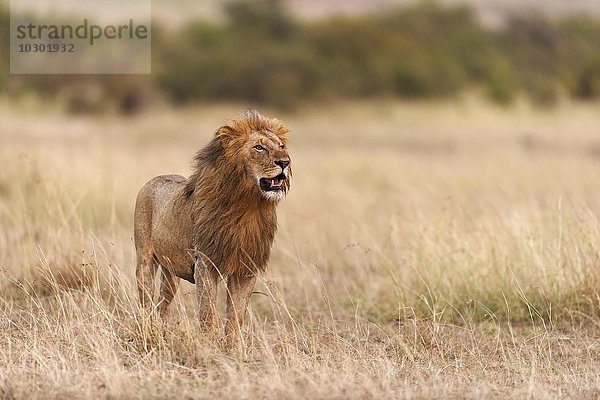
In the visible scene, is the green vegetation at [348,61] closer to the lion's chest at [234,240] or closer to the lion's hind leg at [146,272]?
the lion's hind leg at [146,272]

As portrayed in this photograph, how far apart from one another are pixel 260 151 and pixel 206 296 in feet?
3.05

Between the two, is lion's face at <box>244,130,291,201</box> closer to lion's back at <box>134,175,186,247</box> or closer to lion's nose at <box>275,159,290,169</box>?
lion's nose at <box>275,159,290,169</box>

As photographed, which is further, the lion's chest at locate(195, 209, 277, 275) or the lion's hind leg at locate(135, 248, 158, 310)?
the lion's hind leg at locate(135, 248, 158, 310)

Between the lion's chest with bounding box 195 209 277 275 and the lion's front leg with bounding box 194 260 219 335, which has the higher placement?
the lion's chest with bounding box 195 209 277 275

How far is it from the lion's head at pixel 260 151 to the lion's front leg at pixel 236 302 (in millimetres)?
613

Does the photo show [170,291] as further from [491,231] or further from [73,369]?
[491,231]

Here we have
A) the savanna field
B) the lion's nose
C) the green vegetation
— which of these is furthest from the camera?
the green vegetation

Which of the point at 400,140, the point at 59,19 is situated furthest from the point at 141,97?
the point at 400,140

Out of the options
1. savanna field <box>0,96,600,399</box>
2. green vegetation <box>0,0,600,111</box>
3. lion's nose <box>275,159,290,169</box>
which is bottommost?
savanna field <box>0,96,600,399</box>

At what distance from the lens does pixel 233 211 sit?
637 centimetres

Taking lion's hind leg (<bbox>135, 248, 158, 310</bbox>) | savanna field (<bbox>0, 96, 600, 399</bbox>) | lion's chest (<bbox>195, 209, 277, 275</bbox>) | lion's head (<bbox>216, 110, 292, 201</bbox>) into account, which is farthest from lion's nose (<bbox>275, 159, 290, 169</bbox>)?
lion's hind leg (<bbox>135, 248, 158, 310</bbox>)

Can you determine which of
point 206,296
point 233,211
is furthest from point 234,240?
point 206,296

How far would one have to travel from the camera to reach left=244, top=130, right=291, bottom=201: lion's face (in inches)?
243

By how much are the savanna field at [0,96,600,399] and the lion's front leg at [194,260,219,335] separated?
0.18 m
